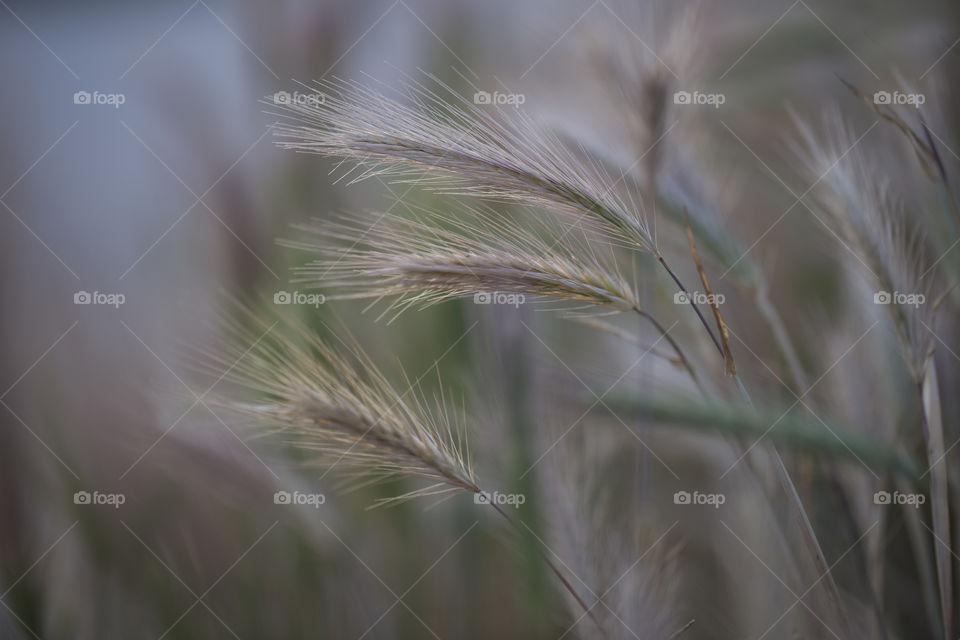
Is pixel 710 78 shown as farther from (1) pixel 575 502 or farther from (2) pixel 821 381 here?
(1) pixel 575 502

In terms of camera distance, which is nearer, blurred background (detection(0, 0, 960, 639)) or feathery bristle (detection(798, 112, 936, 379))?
feathery bristle (detection(798, 112, 936, 379))

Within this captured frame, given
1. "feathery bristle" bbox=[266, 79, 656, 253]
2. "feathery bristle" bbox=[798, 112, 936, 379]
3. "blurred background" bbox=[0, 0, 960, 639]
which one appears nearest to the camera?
"feathery bristle" bbox=[266, 79, 656, 253]

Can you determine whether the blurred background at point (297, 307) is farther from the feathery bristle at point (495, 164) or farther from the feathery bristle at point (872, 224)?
the feathery bristle at point (495, 164)

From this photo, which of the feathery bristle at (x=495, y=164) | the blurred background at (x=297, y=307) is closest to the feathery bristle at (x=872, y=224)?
the blurred background at (x=297, y=307)

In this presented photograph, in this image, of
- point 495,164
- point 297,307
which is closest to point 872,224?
point 495,164

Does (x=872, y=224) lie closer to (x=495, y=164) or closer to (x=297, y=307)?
(x=495, y=164)

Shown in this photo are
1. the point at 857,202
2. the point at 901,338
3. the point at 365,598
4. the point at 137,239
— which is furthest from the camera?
the point at 137,239

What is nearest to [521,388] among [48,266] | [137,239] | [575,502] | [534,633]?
[575,502]

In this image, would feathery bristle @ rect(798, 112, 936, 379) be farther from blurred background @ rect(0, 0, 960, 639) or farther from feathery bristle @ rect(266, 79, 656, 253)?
feathery bristle @ rect(266, 79, 656, 253)

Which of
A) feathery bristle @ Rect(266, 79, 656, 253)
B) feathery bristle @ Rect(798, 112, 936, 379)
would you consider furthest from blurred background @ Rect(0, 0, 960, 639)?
feathery bristle @ Rect(266, 79, 656, 253)
